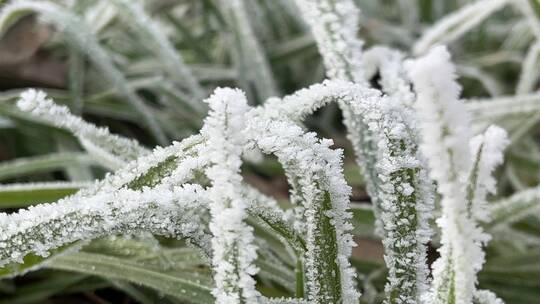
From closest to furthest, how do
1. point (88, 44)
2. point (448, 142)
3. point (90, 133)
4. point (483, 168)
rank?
point (448, 142)
point (483, 168)
point (90, 133)
point (88, 44)

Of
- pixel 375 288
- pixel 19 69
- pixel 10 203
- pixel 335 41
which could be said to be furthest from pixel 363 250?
pixel 19 69

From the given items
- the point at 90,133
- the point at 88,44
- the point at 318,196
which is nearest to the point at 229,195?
the point at 318,196

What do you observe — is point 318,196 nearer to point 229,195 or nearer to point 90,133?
point 229,195

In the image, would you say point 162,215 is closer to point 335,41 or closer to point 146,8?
point 335,41

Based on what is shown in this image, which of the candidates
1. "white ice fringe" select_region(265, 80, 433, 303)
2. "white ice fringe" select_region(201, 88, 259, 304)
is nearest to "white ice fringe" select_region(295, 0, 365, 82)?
"white ice fringe" select_region(265, 80, 433, 303)

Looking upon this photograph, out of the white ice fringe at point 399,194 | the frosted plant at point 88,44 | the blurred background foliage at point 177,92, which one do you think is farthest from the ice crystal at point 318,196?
the frosted plant at point 88,44
